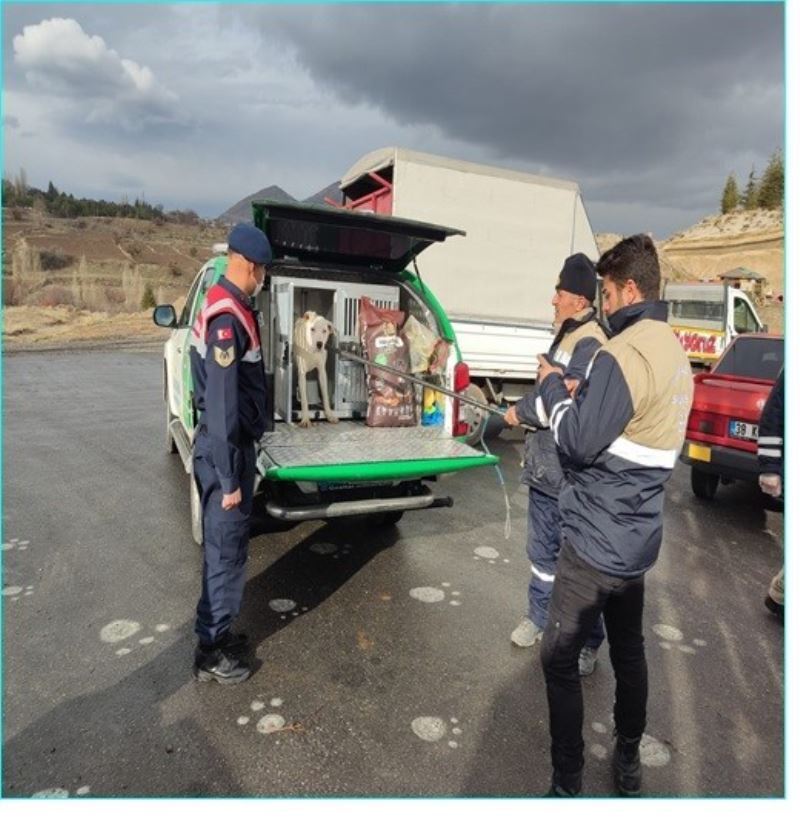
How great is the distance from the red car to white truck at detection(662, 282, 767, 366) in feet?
29.2

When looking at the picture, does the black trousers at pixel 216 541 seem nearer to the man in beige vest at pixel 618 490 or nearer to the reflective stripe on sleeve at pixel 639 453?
the man in beige vest at pixel 618 490

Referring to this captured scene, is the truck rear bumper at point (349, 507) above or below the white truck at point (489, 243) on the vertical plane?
below

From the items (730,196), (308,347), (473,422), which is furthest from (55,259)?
(730,196)

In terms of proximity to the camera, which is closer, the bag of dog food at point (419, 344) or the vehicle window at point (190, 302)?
the bag of dog food at point (419, 344)

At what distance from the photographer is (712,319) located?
1581cm

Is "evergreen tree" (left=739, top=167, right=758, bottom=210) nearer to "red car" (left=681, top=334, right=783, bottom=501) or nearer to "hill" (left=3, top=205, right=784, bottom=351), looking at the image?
"hill" (left=3, top=205, right=784, bottom=351)

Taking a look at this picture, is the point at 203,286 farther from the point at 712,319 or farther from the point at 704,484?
the point at 712,319

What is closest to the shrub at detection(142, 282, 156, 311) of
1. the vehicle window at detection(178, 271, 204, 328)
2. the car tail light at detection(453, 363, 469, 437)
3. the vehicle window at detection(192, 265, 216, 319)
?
the vehicle window at detection(178, 271, 204, 328)

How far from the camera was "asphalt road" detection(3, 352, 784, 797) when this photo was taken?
2461mm

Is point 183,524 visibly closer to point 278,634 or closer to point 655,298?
point 278,634

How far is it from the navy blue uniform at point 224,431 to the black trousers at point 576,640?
1.53 metres

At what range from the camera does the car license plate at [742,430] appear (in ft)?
18.3

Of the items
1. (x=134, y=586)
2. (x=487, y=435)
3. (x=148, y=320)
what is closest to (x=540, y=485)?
(x=134, y=586)

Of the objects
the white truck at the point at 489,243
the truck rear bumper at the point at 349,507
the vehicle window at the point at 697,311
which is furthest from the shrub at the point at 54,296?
the truck rear bumper at the point at 349,507
